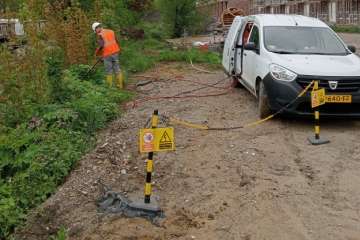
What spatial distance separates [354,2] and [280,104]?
1542 inches

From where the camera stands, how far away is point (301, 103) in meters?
9.08

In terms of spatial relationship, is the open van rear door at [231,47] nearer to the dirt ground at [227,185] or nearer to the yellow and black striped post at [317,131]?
the dirt ground at [227,185]

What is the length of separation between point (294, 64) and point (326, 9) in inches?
1678

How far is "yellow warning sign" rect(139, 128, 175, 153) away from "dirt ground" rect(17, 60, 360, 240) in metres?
0.76

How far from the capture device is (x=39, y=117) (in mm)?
9422

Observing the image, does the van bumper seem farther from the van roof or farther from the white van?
the van roof

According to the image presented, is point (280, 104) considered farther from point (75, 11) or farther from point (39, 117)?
A: point (75, 11)

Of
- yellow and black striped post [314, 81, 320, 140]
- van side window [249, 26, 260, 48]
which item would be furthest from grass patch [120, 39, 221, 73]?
yellow and black striped post [314, 81, 320, 140]

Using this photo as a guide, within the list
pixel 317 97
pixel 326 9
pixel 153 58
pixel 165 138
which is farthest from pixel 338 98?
pixel 326 9

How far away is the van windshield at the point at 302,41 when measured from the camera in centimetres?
1027

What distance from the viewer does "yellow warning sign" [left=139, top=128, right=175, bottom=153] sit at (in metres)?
5.96

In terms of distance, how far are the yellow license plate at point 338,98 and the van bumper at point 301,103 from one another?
2.6 inches

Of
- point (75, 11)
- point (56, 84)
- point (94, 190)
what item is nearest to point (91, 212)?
point (94, 190)

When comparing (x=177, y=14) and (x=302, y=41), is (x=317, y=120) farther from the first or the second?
(x=177, y=14)
